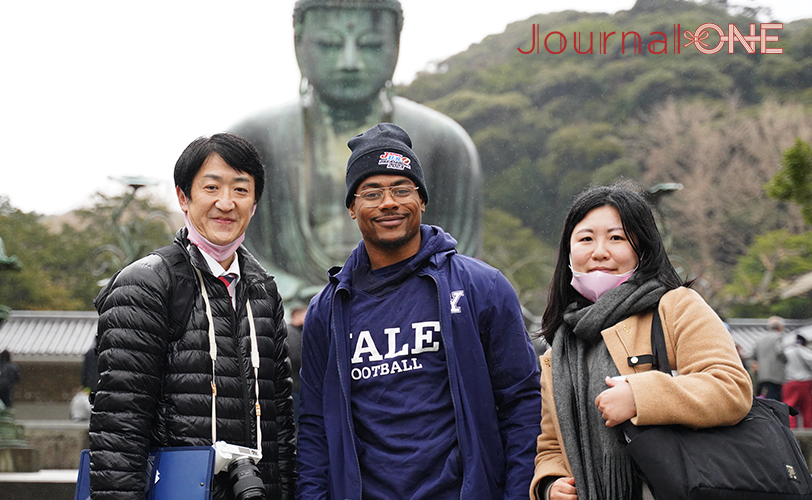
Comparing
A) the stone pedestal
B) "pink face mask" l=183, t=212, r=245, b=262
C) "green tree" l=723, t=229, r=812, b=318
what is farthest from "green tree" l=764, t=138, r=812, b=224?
"green tree" l=723, t=229, r=812, b=318

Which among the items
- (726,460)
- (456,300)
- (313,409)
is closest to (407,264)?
(456,300)

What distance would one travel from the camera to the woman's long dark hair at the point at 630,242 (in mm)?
1776

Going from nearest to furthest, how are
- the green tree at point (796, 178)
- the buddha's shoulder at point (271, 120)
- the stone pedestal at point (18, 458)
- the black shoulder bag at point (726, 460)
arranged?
the black shoulder bag at point (726, 460), the green tree at point (796, 178), the stone pedestal at point (18, 458), the buddha's shoulder at point (271, 120)

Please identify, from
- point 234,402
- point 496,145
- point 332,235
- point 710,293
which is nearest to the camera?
point 234,402

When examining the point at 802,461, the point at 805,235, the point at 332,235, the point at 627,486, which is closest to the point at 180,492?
the point at 627,486

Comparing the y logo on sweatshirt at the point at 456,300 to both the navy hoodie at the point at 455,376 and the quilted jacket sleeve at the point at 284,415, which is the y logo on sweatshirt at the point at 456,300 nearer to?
the navy hoodie at the point at 455,376

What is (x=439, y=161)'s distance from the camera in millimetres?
6590

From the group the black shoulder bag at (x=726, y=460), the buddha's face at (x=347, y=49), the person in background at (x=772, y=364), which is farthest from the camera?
the person in background at (x=772, y=364)

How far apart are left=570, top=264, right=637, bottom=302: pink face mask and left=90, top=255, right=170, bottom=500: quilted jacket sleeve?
0.91 meters

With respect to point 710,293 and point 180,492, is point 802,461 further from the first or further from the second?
point 710,293

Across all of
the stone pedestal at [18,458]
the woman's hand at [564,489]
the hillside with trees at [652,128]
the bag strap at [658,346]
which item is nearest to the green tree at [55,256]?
the hillside with trees at [652,128]

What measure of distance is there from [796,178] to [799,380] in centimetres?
350

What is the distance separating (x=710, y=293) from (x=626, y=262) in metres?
18.6

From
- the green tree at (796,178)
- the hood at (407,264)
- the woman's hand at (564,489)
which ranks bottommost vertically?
the woman's hand at (564,489)
